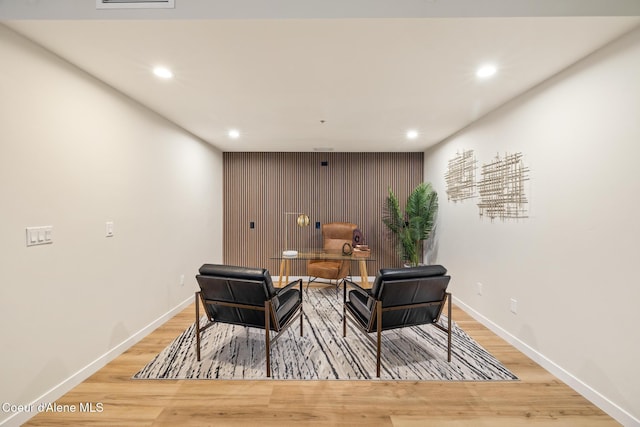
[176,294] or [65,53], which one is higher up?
[65,53]

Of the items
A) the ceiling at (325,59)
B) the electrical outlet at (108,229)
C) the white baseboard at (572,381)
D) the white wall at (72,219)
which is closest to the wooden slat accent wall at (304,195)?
the white wall at (72,219)

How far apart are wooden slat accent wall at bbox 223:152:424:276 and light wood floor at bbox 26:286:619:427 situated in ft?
10.1

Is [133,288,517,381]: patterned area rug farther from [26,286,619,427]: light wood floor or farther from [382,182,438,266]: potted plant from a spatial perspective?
[382,182,438,266]: potted plant

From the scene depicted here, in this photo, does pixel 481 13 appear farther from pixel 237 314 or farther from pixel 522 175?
pixel 237 314

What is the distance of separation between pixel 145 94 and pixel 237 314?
224 centimetres

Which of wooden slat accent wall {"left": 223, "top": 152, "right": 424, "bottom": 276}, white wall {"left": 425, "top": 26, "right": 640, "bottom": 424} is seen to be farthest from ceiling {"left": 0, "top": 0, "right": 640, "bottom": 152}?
wooden slat accent wall {"left": 223, "top": 152, "right": 424, "bottom": 276}

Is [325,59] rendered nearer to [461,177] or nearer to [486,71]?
[486,71]

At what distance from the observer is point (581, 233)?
6.77ft

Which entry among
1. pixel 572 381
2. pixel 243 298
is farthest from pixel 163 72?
pixel 572 381

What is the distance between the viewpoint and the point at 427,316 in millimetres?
2480

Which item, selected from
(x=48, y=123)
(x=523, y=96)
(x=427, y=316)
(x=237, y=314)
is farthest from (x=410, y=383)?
(x=48, y=123)

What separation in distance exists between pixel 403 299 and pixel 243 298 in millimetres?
1326

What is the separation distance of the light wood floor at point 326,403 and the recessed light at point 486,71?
2456 millimetres

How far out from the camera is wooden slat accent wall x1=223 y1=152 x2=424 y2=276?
5246 millimetres
